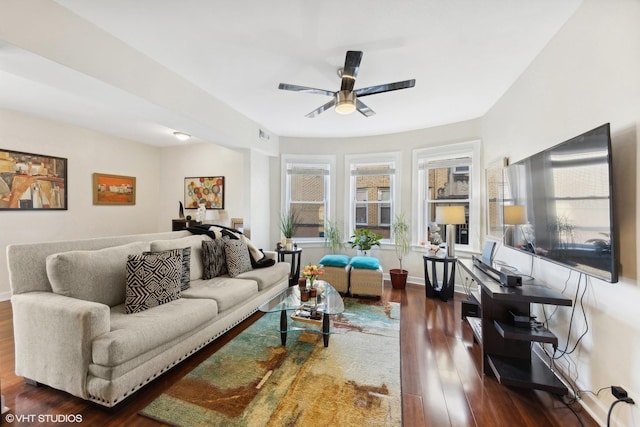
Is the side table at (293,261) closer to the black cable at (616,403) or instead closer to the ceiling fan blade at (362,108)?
the ceiling fan blade at (362,108)

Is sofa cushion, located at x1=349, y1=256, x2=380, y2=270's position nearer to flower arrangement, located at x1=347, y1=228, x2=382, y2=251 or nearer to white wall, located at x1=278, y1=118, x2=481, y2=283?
flower arrangement, located at x1=347, y1=228, x2=382, y2=251

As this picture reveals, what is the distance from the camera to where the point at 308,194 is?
5156mm

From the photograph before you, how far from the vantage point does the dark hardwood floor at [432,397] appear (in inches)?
62.3

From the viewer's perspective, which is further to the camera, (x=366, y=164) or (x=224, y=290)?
(x=366, y=164)

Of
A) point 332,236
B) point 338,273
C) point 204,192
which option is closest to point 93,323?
point 338,273

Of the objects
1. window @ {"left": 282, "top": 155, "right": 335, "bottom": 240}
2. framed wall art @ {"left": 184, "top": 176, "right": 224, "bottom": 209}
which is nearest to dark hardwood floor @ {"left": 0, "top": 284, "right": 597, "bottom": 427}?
window @ {"left": 282, "top": 155, "right": 335, "bottom": 240}

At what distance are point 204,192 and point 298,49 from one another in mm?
3844

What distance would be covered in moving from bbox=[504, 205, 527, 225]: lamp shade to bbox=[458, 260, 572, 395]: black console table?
0.51 m

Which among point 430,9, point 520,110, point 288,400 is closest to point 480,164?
point 520,110

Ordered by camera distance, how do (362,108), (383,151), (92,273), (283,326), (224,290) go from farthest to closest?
(383,151) < (362,108) < (224,290) < (283,326) < (92,273)

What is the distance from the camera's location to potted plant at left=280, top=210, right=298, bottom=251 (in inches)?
185

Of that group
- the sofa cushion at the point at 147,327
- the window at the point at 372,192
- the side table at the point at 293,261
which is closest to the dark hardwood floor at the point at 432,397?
the sofa cushion at the point at 147,327

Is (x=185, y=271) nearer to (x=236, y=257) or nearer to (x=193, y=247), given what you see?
(x=193, y=247)

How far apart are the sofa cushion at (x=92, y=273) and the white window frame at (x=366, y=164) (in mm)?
3475
